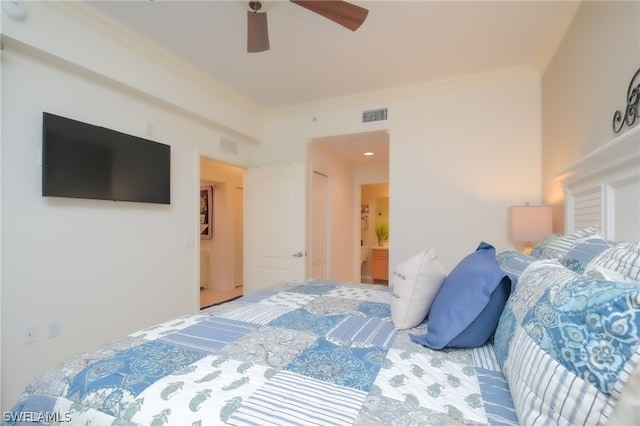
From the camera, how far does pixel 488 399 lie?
788 mm

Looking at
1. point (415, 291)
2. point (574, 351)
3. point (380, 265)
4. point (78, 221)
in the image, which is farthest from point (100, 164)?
point (380, 265)

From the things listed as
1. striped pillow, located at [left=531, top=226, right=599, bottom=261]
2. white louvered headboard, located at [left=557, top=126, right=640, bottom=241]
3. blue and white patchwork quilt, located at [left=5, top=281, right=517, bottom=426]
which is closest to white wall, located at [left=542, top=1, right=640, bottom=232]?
white louvered headboard, located at [left=557, top=126, right=640, bottom=241]

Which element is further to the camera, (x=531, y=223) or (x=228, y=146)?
(x=228, y=146)

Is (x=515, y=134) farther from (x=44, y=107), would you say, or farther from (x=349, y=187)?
(x=44, y=107)

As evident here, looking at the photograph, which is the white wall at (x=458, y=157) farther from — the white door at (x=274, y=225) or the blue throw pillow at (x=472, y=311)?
the blue throw pillow at (x=472, y=311)

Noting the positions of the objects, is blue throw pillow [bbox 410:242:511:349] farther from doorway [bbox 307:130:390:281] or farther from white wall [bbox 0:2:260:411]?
doorway [bbox 307:130:390:281]

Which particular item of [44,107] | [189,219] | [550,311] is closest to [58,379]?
[550,311]

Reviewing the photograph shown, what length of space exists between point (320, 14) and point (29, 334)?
2.76m

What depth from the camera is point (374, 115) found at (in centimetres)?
339

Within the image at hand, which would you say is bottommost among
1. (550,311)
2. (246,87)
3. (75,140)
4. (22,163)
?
(550,311)

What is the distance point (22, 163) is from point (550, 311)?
2.79 meters

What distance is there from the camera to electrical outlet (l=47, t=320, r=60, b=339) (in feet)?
6.49

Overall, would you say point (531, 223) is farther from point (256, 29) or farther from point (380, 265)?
point (380, 265)

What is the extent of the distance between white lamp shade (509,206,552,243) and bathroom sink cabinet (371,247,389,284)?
161 inches
